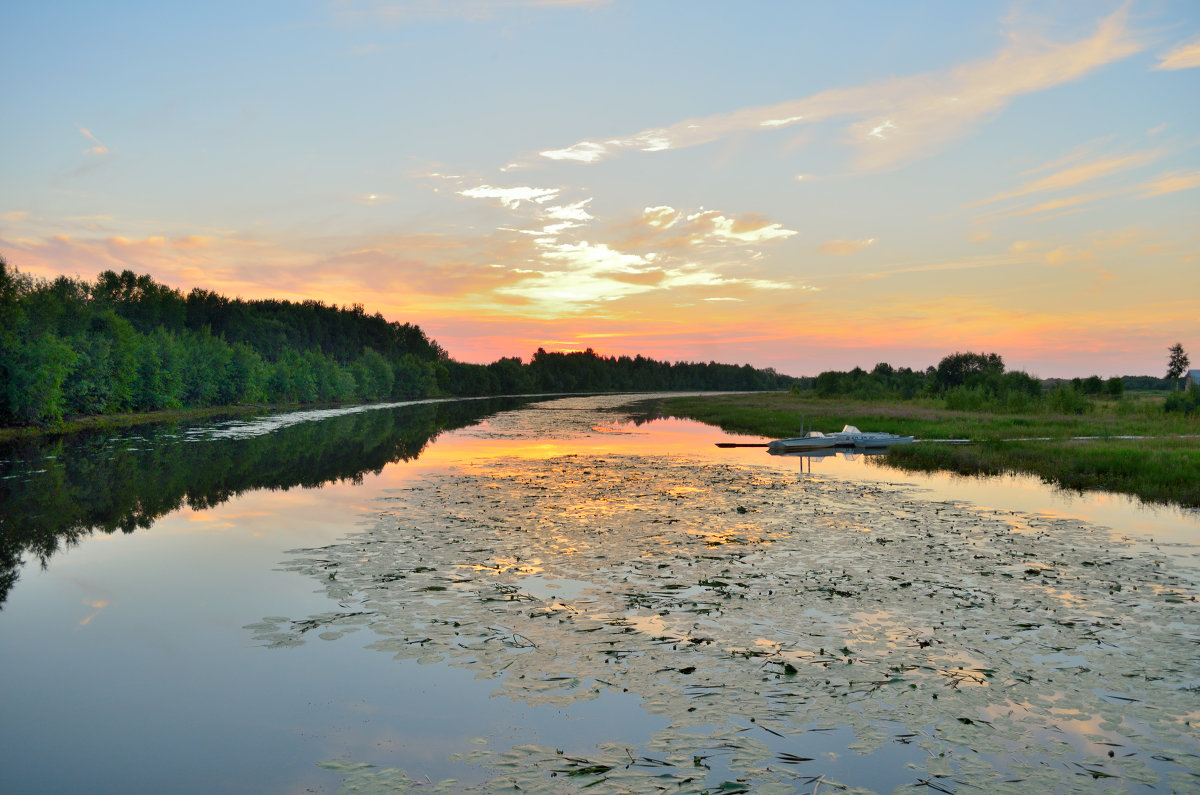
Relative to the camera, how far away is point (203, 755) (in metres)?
6.79

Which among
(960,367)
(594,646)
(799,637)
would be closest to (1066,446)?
(799,637)

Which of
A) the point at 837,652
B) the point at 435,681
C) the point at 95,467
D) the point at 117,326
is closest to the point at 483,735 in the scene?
the point at 435,681

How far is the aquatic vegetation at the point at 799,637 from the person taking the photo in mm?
6547

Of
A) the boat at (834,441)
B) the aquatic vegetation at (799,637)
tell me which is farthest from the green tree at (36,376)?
the boat at (834,441)

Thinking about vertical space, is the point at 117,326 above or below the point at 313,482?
above

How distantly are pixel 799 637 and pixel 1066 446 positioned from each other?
31247 millimetres

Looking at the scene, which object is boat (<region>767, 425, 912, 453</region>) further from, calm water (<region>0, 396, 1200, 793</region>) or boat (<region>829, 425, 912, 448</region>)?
calm water (<region>0, 396, 1200, 793</region>)

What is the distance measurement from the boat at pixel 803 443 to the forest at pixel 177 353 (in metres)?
44.3

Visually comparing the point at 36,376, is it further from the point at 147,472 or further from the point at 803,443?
the point at 803,443

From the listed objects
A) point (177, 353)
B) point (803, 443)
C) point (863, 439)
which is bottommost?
point (803, 443)

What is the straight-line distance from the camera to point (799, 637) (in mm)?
9750

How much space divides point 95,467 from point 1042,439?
46192 millimetres

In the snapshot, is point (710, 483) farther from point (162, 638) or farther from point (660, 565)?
point (162, 638)

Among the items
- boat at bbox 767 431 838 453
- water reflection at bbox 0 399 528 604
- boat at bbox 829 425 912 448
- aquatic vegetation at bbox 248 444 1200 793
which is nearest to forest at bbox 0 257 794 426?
water reflection at bbox 0 399 528 604
